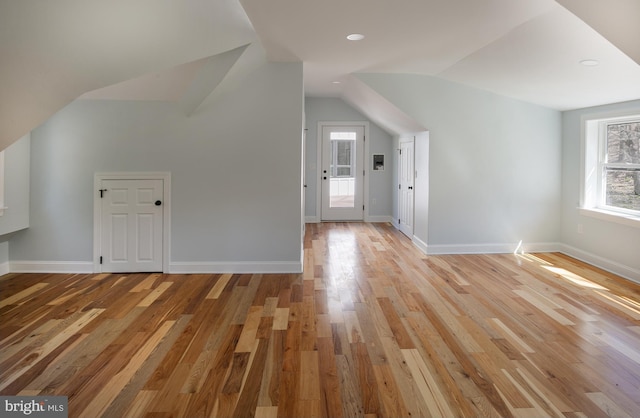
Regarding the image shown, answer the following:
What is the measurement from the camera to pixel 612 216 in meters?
4.93

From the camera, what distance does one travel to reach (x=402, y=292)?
417 cm

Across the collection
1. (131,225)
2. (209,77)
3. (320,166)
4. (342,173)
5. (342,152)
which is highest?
(209,77)

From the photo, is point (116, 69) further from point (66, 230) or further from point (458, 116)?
point (458, 116)

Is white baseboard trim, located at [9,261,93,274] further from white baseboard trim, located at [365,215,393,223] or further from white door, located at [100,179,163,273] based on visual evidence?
white baseboard trim, located at [365,215,393,223]

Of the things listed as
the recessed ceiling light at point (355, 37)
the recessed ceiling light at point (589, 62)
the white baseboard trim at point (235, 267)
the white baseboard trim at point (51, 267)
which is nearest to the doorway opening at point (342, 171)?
A: the white baseboard trim at point (235, 267)

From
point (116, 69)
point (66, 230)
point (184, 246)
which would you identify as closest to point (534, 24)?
point (116, 69)

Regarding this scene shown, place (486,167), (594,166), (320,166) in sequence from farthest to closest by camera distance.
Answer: (320,166)
(486,167)
(594,166)

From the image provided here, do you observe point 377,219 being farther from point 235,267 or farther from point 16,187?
Answer: point 16,187

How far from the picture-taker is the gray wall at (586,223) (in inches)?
185

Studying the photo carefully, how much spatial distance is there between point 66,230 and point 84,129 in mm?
1175

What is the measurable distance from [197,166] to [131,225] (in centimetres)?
103

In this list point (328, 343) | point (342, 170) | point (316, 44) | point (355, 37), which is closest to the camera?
point (328, 343)

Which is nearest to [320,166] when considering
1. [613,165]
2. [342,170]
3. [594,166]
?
[342,170]

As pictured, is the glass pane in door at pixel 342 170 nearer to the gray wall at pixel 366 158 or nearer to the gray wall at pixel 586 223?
the gray wall at pixel 366 158
